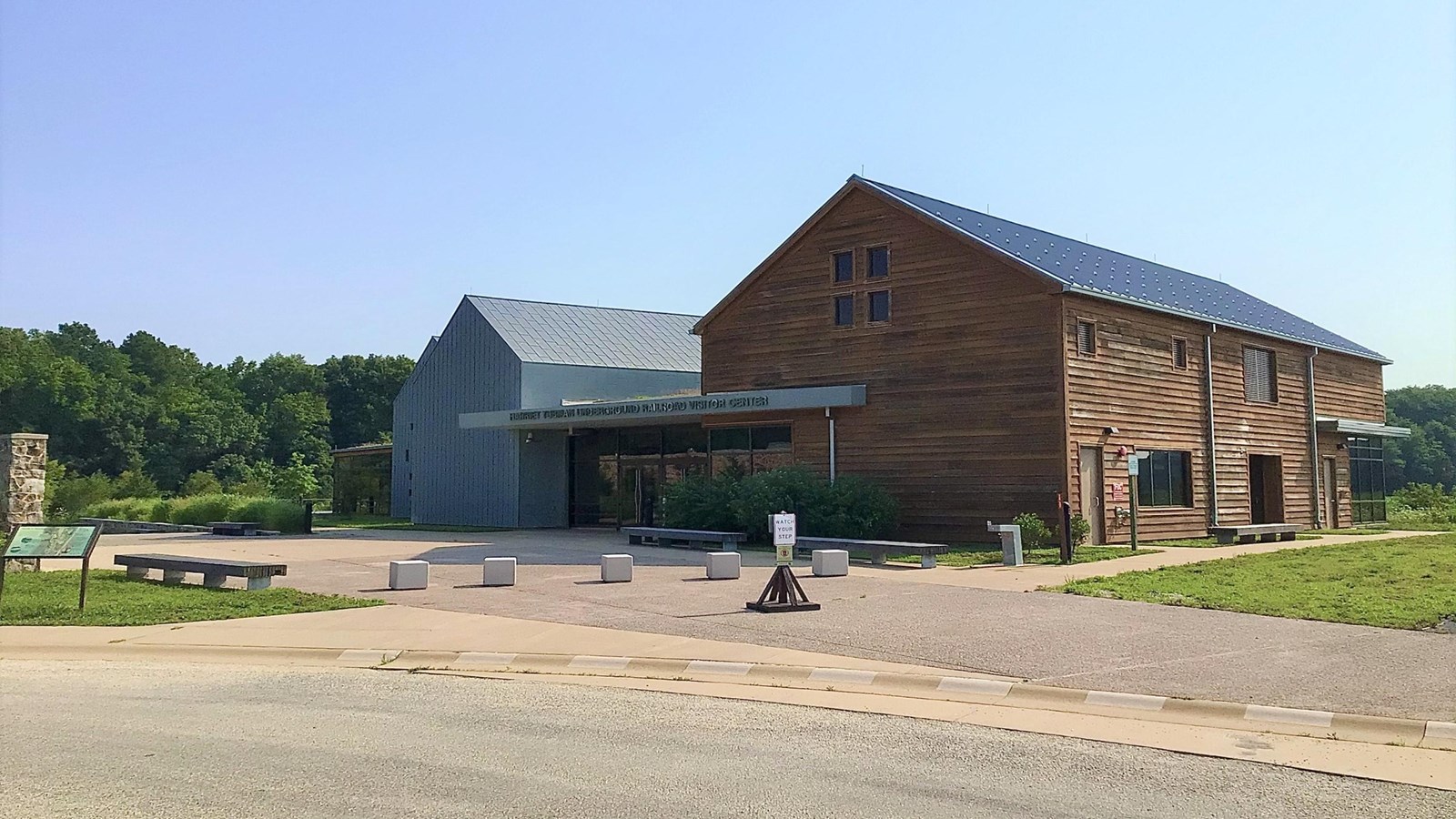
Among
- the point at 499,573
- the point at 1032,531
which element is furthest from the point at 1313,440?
the point at 499,573

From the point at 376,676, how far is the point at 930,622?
6.13 metres

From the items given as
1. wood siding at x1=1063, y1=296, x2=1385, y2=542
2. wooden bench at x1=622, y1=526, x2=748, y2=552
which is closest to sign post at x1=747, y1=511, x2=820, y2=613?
wooden bench at x1=622, y1=526, x2=748, y2=552

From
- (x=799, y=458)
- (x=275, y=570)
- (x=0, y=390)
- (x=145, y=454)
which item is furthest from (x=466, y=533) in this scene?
(x=0, y=390)

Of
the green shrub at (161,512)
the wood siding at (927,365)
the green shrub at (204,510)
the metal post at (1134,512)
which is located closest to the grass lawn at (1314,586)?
the metal post at (1134,512)

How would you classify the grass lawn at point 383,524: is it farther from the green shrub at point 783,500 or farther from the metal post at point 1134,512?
the metal post at point 1134,512

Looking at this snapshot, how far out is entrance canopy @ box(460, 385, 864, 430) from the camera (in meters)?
26.8

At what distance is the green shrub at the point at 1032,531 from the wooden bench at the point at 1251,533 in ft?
15.1

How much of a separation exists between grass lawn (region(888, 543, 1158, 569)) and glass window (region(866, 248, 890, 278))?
275 inches

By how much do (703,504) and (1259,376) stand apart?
15331 millimetres

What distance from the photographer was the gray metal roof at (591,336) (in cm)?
3803

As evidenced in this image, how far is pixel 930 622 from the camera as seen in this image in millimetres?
13492

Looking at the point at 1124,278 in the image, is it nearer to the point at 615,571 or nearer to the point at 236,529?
the point at 615,571

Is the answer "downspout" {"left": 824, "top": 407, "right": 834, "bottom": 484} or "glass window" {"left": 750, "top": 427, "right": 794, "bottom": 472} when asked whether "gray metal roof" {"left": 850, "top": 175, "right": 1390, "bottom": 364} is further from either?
"glass window" {"left": 750, "top": 427, "right": 794, "bottom": 472}

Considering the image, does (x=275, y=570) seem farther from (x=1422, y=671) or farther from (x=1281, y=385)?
(x=1281, y=385)
